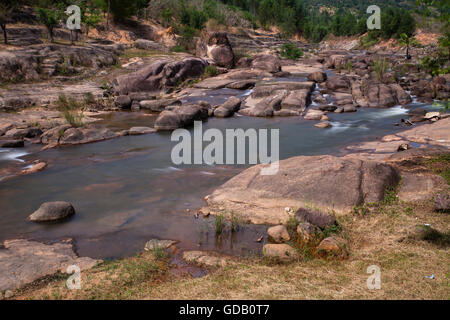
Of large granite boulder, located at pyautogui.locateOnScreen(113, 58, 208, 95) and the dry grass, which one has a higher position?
large granite boulder, located at pyautogui.locateOnScreen(113, 58, 208, 95)

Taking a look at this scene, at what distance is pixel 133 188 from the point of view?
10594 mm

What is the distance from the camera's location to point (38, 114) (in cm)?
1916

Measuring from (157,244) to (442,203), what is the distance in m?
5.92

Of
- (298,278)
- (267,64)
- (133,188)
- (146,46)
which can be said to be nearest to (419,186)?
(298,278)

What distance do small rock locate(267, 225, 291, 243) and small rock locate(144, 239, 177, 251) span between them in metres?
1.99

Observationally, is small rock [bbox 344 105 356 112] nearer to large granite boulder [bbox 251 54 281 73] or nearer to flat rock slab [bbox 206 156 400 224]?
flat rock slab [bbox 206 156 400 224]

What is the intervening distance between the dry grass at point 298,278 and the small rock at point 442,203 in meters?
0.59

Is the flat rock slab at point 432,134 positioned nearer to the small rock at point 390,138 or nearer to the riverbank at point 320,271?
the small rock at point 390,138

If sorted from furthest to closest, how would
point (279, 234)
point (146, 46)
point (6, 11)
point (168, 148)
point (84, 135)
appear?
1. point (146, 46)
2. point (6, 11)
3. point (84, 135)
4. point (168, 148)
5. point (279, 234)

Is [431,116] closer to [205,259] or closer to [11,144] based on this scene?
[205,259]

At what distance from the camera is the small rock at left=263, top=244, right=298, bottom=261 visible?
659cm

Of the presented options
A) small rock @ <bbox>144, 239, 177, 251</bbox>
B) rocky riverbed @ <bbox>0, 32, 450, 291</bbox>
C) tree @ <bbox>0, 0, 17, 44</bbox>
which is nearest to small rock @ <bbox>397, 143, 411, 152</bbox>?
rocky riverbed @ <bbox>0, 32, 450, 291</bbox>

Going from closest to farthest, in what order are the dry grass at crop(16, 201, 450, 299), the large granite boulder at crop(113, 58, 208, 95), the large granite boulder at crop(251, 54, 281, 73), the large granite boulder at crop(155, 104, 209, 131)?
the dry grass at crop(16, 201, 450, 299), the large granite boulder at crop(155, 104, 209, 131), the large granite boulder at crop(113, 58, 208, 95), the large granite boulder at crop(251, 54, 281, 73)
